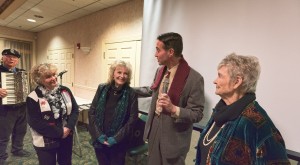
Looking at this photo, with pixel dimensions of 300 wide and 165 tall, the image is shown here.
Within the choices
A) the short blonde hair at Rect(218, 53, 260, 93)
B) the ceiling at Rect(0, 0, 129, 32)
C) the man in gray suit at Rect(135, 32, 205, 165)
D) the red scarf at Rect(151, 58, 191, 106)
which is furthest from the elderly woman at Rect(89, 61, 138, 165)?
the ceiling at Rect(0, 0, 129, 32)

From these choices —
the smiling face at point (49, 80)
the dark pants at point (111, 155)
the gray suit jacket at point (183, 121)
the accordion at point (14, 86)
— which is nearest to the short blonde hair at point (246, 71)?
the gray suit jacket at point (183, 121)

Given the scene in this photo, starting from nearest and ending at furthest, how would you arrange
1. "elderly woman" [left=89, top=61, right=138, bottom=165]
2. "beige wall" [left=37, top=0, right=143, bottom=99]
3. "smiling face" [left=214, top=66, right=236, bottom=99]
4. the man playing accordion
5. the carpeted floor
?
"smiling face" [left=214, top=66, right=236, bottom=99] < "elderly woman" [left=89, top=61, right=138, bottom=165] < the man playing accordion < the carpeted floor < "beige wall" [left=37, top=0, right=143, bottom=99]

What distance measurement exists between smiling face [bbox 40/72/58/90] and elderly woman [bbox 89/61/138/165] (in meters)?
0.39

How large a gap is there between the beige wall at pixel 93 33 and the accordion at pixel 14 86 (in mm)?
1782

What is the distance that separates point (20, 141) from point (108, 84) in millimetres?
1975

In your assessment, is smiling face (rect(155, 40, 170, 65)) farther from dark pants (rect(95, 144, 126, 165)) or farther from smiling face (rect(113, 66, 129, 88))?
dark pants (rect(95, 144, 126, 165))

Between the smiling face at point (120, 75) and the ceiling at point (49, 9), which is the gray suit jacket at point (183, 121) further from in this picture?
the ceiling at point (49, 9)

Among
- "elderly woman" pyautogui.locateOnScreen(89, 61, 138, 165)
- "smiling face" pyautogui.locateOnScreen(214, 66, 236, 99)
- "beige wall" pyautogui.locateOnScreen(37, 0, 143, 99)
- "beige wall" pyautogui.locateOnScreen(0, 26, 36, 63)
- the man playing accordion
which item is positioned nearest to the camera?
"smiling face" pyautogui.locateOnScreen(214, 66, 236, 99)

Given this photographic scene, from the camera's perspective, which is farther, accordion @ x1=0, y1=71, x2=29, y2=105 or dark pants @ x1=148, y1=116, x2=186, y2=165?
accordion @ x1=0, y1=71, x2=29, y2=105

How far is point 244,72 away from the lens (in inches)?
38.5

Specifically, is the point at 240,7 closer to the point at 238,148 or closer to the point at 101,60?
the point at 238,148

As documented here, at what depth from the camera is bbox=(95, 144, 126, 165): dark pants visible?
5.75 ft

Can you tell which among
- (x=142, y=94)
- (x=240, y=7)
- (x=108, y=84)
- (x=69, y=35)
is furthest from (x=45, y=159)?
(x=69, y=35)

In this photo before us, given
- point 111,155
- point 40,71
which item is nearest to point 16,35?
point 40,71
